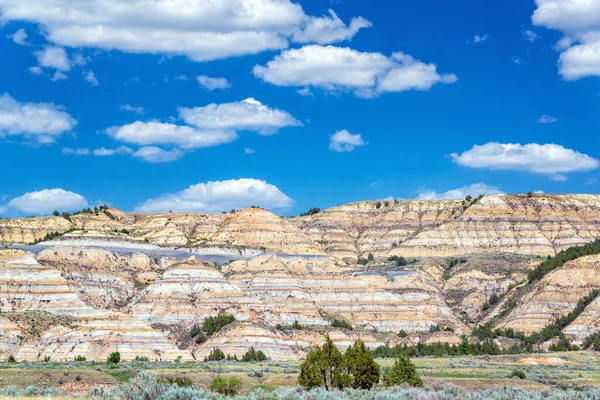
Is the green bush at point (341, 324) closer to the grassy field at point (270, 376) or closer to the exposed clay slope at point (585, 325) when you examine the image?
the exposed clay slope at point (585, 325)

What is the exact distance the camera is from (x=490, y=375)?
76312 mm

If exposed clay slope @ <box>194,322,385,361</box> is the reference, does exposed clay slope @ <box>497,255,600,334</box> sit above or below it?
above

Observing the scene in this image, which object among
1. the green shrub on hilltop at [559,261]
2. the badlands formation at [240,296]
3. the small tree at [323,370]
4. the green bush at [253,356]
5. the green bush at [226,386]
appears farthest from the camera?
the green shrub on hilltop at [559,261]

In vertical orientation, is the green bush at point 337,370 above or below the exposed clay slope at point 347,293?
below

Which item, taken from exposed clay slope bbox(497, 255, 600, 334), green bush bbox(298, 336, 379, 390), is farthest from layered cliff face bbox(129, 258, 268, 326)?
green bush bbox(298, 336, 379, 390)

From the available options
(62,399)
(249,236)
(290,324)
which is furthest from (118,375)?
(249,236)

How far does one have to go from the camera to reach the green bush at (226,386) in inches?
2338

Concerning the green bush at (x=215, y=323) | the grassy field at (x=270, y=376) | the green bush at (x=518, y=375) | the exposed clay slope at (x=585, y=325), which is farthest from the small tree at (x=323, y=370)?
the exposed clay slope at (x=585, y=325)

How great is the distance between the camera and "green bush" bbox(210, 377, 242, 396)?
59.4m

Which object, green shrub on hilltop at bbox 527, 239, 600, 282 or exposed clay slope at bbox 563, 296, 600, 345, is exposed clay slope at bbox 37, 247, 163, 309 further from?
exposed clay slope at bbox 563, 296, 600, 345

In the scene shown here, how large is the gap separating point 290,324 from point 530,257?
74588 millimetres

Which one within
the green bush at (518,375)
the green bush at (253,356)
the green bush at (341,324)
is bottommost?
the green bush at (518,375)

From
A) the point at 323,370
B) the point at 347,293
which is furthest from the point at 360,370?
the point at 347,293

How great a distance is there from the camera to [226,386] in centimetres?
6091
